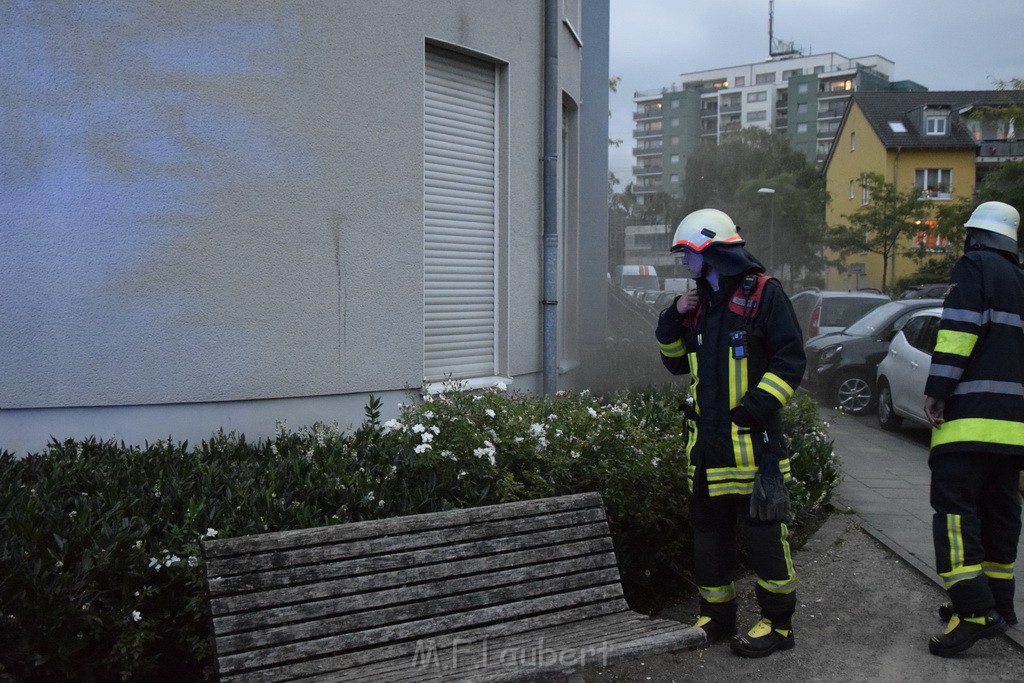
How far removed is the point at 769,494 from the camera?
4504 mm

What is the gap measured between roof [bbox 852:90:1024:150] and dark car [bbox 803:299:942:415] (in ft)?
136

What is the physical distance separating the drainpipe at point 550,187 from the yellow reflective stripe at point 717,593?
156 inches

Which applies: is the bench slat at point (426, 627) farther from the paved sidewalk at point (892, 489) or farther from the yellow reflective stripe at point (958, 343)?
the paved sidewalk at point (892, 489)

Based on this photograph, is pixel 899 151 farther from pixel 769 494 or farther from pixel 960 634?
pixel 769 494

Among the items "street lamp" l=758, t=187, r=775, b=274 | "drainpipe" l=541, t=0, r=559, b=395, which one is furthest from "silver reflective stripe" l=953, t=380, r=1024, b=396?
"street lamp" l=758, t=187, r=775, b=274

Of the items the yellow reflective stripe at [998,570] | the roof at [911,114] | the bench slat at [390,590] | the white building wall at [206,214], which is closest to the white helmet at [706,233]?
the bench slat at [390,590]

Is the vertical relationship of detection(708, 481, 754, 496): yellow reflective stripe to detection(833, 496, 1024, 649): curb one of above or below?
above

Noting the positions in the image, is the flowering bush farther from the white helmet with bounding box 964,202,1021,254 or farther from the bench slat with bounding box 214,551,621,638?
the white helmet with bounding box 964,202,1021,254

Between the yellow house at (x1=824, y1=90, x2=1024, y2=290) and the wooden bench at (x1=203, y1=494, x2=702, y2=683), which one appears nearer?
the wooden bench at (x1=203, y1=494, x2=702, y2=683)

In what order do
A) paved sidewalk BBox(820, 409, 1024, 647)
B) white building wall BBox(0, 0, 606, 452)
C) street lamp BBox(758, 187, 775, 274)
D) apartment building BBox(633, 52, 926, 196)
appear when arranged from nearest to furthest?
white building wall BBox(0, 0, 606, 452) → paved sidewalk BBox(820, 409, 1024, 647) → street lamp BBox(758, 187, 775, 274) → apartment building BBox(633, 52, 926, 196)

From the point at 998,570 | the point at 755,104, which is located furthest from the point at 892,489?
the point at 755,104

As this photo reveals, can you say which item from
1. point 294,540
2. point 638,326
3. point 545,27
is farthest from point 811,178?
point 294,540

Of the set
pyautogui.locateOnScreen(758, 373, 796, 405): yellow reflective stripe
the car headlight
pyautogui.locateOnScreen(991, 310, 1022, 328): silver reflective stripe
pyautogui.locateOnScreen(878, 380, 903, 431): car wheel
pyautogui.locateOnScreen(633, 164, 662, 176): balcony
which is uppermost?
pyautogui.locateOnScreen(633, 164, 662, 176): balcony

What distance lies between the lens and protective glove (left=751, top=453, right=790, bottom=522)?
449cm
